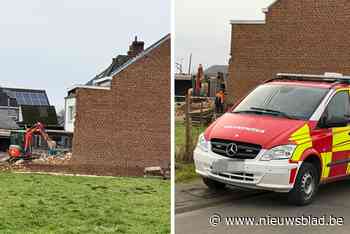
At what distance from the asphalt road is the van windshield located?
0.47 meters

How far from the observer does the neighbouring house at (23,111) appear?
72.0 ft

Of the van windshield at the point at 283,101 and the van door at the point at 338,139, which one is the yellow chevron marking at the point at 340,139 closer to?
the van door at the point at 338,139

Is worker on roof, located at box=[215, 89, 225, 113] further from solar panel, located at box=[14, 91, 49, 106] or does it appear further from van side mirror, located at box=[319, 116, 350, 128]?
solar panel, located at box=[14, 91, 49, 106]

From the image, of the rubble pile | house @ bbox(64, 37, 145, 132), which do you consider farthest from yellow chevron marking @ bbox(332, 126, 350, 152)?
house @ bbox(64, 37, 145, 132)

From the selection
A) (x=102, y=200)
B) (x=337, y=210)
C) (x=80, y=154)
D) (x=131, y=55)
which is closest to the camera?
(x=337, y=210)

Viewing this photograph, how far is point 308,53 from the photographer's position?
2.94m

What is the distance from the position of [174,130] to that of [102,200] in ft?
15.9

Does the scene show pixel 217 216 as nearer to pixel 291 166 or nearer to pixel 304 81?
pixel 291 166

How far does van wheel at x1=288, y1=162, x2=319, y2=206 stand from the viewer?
2.81m

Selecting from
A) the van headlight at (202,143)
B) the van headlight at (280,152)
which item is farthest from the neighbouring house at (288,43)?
the van headlight at (280,152)

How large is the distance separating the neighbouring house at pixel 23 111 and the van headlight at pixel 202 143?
18289 mm

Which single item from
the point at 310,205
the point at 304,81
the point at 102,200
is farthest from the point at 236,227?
the point at 102,200

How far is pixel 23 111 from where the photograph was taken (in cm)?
2417

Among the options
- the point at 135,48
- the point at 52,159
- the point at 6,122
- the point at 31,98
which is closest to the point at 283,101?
the point at 52,159
